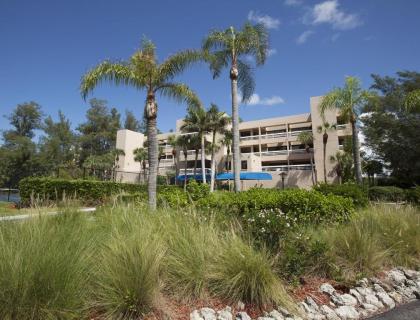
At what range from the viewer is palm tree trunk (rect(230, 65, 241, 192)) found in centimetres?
1552

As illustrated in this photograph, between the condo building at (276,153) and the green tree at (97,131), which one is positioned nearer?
the condo building at (276,153)

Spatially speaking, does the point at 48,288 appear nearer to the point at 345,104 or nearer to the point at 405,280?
the point at 405,280

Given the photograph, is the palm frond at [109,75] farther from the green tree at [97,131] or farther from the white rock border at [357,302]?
the green tree at [97,131]

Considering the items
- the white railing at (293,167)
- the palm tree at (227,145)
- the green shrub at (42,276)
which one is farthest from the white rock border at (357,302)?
the white railing at (293,167)

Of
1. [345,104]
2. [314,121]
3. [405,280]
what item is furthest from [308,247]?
[314,121]

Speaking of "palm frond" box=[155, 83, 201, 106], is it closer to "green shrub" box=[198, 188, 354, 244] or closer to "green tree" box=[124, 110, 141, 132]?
"green shrub" box=[198, 188, 354, 244]

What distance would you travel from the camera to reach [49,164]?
2144 inches

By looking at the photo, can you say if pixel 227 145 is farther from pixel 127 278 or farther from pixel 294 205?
pixel 127 278

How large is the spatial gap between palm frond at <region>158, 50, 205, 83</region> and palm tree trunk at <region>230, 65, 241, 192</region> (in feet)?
14.4

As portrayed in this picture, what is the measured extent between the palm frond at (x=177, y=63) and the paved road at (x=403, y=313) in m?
11.0

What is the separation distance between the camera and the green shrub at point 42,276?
2.99 m

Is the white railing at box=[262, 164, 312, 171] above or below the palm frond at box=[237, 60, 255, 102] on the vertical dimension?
below

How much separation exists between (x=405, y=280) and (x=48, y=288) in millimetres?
5605

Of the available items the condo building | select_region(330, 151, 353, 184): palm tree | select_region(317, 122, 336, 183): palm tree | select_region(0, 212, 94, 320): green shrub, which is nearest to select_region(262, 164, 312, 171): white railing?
the condo building
